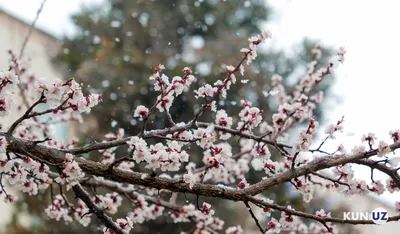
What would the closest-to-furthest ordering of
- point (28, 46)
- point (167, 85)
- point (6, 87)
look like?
point (6, 87)
point (167, 85)
point (28, 46)

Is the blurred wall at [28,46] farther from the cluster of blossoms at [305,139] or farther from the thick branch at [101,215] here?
the cluster of blossoms at [305,139]

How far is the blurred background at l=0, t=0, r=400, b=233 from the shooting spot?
5.55 feet

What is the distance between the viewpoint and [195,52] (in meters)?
2.08

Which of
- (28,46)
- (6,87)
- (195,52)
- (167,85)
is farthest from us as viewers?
(28,46)

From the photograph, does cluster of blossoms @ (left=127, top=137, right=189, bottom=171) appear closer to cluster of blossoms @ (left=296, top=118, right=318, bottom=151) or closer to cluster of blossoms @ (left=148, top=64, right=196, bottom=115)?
cluster of blossoms @ (left=148, top=64, right=196, bottom=115)

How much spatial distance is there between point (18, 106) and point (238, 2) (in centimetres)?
106

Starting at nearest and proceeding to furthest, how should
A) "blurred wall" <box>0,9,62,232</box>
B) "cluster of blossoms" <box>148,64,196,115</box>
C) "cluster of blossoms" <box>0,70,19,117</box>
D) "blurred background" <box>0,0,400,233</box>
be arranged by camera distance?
1. "cluster of blossoms" <box>0,70,19,117</box>
2. "cluster of blossoms" <box>148,64,196,115</box>
3. "blurred background" <box>0,0,400,233</box>
4. "blurred wall" <box>0,9,62,232</box>

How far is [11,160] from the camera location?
86cm

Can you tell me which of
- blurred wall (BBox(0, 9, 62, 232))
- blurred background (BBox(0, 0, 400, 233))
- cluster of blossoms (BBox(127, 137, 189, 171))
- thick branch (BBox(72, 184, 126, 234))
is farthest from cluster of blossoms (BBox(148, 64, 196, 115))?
blurred wall (BBox(0, 9, 62, 232))

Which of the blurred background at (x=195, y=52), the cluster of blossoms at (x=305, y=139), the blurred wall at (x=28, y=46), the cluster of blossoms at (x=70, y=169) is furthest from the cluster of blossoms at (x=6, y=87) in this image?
the blurred wall at (x=28, y=46)

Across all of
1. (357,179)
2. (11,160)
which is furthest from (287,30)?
(11,160)

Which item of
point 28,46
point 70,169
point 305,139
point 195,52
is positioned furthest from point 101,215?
point 28,46

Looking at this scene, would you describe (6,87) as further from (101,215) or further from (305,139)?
(305,139)

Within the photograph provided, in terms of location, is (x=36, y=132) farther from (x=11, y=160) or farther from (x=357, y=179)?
(x=357, y=179)
